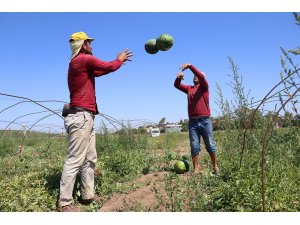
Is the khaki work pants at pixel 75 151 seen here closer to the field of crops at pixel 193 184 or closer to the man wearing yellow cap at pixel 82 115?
the man wearing yellow cap at pixel 82 115

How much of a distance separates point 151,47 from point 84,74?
5.38 ft

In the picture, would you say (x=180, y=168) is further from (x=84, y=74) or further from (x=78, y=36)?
(x=78, y=36)

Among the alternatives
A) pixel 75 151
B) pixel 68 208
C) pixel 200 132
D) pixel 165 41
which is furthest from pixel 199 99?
pixel 68 208

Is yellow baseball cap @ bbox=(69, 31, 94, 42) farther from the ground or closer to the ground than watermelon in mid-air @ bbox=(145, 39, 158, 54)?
closer to the ground

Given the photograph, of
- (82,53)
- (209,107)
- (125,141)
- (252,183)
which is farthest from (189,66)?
(125,141)

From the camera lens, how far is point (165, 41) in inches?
240

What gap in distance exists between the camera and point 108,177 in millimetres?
6176

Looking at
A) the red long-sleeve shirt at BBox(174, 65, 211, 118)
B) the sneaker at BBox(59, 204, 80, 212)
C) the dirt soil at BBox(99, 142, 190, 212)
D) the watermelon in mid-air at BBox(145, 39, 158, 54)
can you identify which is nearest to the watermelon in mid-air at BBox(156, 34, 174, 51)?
the watermelon in mid-air at BBox(145, 39, 158, 54)

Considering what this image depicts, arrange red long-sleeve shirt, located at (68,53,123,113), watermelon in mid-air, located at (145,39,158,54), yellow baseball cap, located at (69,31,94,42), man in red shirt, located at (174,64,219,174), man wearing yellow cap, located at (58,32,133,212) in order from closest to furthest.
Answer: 1. man wearing yellow cap, located at (58,32,133,212)
2. red long-sleeve shirt, located at (68,53,123,113)
3. yellow baseball cap, located at (69,31,94,42)
4. watermelon in mid-air, located at (145,39,158,54)
5. man in red shirt, located at (174,64,219,174)

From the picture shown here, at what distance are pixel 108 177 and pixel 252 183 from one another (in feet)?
9.23

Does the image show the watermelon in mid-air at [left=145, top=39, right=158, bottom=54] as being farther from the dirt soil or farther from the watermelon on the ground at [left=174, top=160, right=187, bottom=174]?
the dirt soil

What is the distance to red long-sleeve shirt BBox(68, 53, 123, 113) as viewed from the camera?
494cm

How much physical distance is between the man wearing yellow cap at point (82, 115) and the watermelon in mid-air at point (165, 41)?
106 centimetres

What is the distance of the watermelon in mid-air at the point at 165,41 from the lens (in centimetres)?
611
